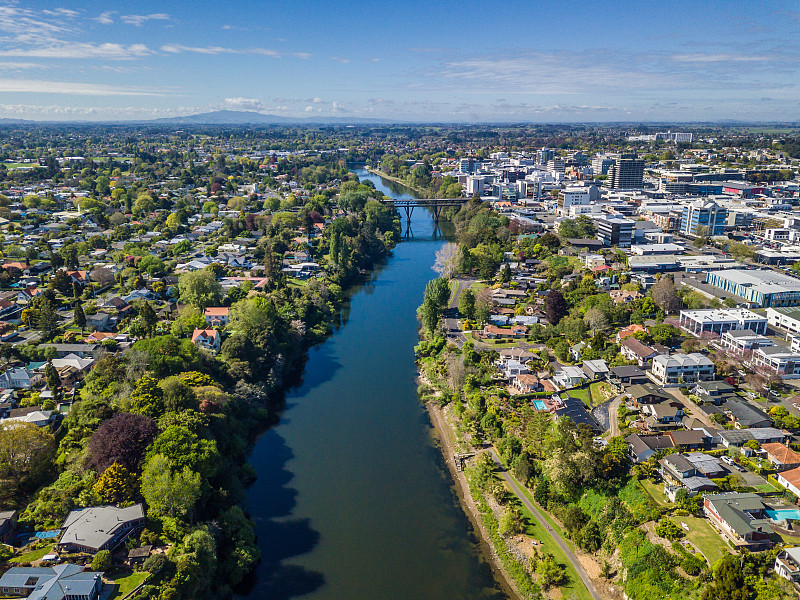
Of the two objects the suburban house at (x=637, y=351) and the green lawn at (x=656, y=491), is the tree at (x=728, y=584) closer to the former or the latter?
the green lawn at (x=656, y=491)

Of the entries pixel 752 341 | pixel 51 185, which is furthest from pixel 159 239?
pixel 752 341

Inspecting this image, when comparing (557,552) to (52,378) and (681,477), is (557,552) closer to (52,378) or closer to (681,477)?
(681,477)

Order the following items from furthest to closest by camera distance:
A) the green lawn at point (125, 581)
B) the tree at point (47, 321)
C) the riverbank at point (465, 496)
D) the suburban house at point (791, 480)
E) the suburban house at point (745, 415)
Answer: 1. the tree at point (47, 321)
2. the suburban house at point (745, 415)
3. the suburban house at point (791, 480)
4. the riverbank at point (465, 496)
5. the green lawn at point (125, 581)

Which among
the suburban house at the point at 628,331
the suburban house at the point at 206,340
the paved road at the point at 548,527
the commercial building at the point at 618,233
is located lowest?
the paved road at the point at 548,527

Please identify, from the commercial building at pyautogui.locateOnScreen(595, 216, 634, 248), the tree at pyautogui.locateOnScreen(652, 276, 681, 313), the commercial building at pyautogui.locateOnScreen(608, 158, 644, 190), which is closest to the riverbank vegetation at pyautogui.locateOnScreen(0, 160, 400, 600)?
the tree at pyautogui.locateOnScreen(652, 276, 681, 313)

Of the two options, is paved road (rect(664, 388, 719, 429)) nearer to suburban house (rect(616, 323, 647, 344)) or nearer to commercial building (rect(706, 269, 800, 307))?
suburban house (rect(616, 323, 647, 344))

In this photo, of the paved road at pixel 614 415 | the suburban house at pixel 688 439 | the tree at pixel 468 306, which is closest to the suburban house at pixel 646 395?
the paved road at pixel 614 415

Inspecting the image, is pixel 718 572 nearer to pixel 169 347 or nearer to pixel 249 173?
pixel 169 347
